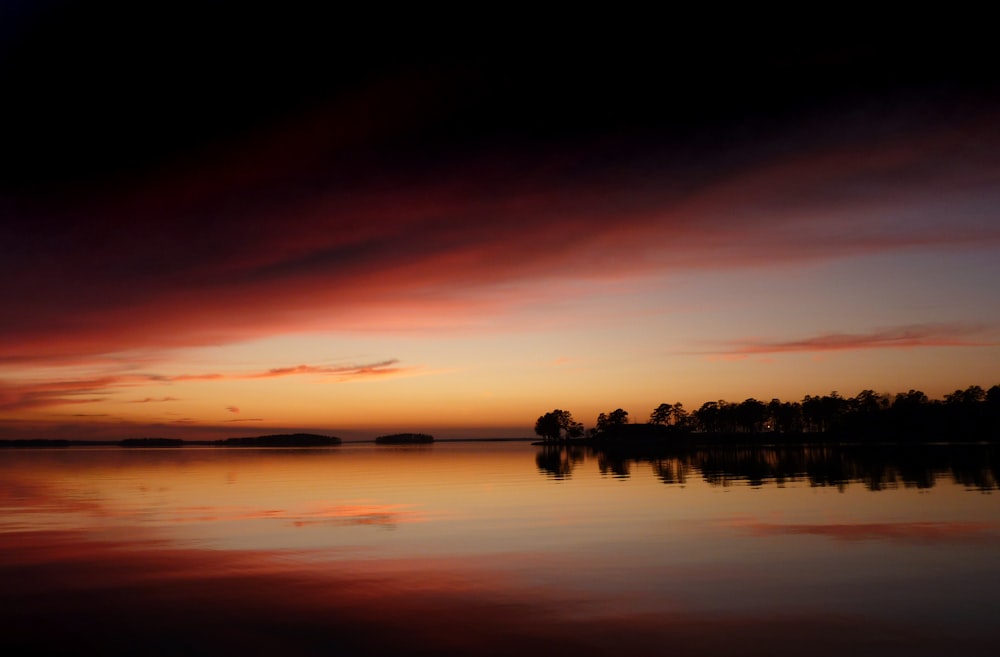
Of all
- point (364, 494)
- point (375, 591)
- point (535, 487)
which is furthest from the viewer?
point (535, 487)

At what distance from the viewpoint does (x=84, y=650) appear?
61.4ft

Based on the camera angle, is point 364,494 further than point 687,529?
Yes

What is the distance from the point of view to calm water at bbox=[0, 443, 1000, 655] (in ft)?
63.8

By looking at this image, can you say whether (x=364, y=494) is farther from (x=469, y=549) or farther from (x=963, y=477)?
(x=963, y=477)

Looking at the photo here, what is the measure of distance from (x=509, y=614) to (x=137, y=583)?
14969mm

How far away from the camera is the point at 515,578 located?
88.9 ft

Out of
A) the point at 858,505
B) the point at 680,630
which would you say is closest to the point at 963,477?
the point at 858,505

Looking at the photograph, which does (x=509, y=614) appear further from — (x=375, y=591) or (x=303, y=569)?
(x=303, y=569)

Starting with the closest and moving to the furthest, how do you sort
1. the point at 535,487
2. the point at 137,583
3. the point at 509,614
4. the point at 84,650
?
1. the point at 84,650
2. the point at 509,614
3. the point at 137,583
4. the point at 535,487

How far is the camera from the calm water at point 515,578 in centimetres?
1944

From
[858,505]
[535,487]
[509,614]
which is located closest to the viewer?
[509,614]

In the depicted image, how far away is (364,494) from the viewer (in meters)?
67.1

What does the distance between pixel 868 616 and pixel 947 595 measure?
442 centimetres

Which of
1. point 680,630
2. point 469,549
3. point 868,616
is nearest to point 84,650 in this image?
point 680,630
